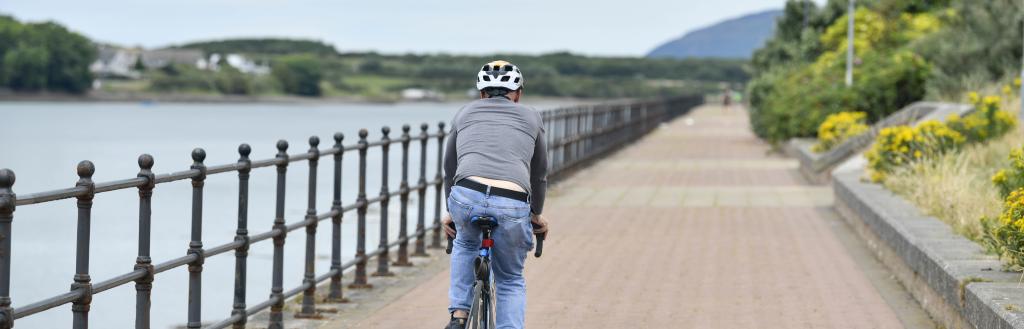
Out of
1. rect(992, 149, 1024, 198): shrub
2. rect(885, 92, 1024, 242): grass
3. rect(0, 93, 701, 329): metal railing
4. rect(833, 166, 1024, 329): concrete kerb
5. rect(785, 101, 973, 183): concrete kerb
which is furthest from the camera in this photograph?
rect(785, 101, 973, 183): concrete kerb

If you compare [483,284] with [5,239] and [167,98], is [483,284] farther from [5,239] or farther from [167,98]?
[167,98]

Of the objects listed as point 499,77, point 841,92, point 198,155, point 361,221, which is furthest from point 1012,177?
point 841,92

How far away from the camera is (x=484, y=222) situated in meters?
6.28

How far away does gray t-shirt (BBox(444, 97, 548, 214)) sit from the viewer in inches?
252

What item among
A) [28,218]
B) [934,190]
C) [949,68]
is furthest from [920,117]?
[28,218]

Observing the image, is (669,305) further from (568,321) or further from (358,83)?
(358,83)

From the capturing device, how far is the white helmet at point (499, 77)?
6523 millimetres

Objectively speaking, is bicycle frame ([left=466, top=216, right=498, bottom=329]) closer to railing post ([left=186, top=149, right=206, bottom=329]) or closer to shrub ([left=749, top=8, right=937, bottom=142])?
→ railing post ([left=186, top=149, right=206, bottom=329])

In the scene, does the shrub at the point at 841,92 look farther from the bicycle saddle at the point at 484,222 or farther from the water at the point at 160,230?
the bicycle saddle at the point at 484,222

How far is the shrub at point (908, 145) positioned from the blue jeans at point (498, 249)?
984 cm

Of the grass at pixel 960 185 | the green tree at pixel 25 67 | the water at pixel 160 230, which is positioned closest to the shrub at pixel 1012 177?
the grass at pixel 960 185

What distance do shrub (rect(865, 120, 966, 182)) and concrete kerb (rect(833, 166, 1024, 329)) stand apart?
1.78m

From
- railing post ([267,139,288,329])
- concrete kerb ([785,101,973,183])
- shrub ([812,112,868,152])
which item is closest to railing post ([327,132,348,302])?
railing post ([267,139,288,329])

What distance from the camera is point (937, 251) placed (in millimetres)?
9461
